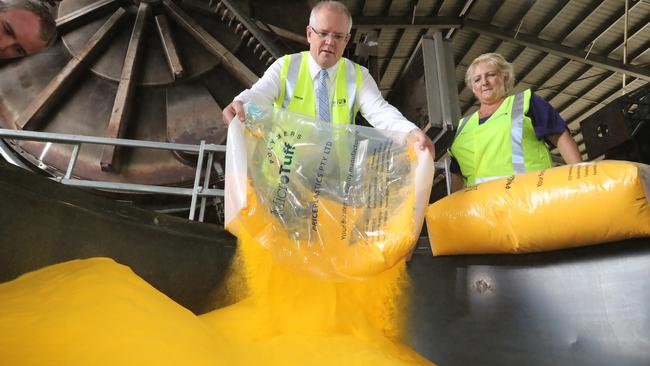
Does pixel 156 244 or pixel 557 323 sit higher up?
pixel 156 244

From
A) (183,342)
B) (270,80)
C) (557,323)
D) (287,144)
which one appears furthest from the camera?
(270,80)

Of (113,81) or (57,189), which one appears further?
(113,81)

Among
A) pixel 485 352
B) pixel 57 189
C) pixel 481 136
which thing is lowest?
pixel 485 352

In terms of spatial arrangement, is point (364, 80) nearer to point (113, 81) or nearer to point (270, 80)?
point (270, 80)

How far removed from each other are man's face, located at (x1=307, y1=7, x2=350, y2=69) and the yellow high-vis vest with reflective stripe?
0.08m

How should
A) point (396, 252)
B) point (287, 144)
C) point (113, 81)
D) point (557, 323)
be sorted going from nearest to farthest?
point (557, 323) → point (396, 252) → point (287, 144) → point (113, 81)

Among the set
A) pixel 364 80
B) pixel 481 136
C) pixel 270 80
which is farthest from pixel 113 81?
pixel 481 136

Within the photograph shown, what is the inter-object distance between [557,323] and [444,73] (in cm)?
134

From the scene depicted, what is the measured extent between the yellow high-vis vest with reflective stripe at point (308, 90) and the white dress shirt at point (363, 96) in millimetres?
20

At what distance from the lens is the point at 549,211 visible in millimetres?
1196

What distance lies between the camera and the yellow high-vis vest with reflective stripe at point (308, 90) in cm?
169

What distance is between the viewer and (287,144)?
145cm

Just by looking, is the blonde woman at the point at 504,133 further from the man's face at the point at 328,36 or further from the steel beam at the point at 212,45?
the steel beam at the point at 212,45

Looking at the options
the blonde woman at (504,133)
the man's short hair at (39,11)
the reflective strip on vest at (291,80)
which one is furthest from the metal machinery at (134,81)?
the blonde woman at (504,133)
